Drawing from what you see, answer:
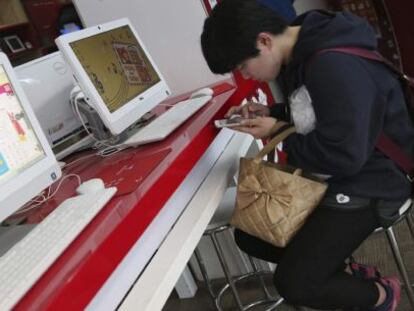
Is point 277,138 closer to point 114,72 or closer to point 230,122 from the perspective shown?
point 230,122

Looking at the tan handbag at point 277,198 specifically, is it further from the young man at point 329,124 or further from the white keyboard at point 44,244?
the white keyboard at point 44,244

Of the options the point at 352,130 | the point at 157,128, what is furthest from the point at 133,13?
the point at 352,130

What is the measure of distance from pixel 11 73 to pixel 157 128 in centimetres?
57

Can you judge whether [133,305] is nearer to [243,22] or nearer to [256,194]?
[256,194]

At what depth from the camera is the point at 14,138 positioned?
1240mm

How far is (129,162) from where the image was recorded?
1494mm

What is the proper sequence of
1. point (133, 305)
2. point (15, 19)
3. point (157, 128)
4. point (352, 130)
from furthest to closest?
point (15, 19) < point (157, 128) < point (352, 130) < point (133, 305)

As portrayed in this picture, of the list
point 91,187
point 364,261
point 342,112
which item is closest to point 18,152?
point 91,187

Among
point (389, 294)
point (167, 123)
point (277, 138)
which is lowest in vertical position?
point (389, 294)

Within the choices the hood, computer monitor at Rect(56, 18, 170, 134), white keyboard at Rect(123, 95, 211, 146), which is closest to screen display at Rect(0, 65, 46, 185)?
computer monitor at Rect(56, 18, 170, 134)

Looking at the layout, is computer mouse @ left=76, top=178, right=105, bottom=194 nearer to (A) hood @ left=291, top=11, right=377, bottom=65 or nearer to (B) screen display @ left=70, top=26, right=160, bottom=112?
(B) screen display @ left=70, top=26, right=160, bottom=112

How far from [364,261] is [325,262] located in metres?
0.90

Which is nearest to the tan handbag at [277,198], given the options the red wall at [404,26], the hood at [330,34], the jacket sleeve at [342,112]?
the jacket sleeve at [342,112]

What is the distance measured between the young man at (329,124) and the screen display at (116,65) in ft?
1.35
